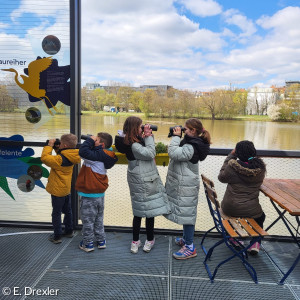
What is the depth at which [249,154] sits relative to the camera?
106 inches

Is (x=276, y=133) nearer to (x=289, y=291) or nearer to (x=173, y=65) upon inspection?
(x=173, y=65)

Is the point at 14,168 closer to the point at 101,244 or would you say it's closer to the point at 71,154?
the point at 71,154

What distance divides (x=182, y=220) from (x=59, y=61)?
2205 millimetres

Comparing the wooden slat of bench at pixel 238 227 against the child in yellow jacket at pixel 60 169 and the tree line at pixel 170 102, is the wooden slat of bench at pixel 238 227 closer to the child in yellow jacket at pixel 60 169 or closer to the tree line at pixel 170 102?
the tree line at pixel 170 102

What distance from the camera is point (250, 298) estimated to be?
2.34 metres

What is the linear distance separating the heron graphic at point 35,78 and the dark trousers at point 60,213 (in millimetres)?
1076

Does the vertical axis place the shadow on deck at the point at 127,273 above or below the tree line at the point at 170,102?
below

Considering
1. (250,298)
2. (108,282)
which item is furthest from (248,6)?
(108,282)

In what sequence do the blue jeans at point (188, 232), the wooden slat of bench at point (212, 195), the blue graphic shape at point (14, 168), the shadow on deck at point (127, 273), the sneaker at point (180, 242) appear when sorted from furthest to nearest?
the blue graphic shape at point (14, 168), the sneaker at point (180, 242), the blue jeans at point (188, 232), the wooden slat of bench at point (212, 195), the shadow on deck at point (127, 273)

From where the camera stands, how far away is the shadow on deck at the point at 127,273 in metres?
2.38

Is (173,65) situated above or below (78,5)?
below

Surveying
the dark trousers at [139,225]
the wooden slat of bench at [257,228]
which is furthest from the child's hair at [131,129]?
the wooden slat of bench at [257,228]

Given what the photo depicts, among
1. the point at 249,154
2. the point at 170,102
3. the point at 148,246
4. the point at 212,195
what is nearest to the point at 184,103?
the point at 170,102

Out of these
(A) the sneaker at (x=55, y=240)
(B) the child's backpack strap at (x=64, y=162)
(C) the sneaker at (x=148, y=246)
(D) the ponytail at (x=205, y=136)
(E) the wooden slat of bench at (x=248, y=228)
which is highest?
(D) the ponytail at (x=205, y=136)
